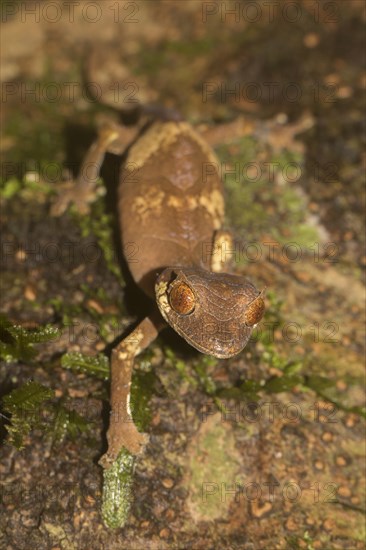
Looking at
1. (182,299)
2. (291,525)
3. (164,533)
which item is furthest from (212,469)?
(182,299)

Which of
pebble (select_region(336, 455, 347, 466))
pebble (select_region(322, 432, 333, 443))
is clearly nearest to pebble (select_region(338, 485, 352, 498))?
pebble (select_region(336, 455, 347, 466))

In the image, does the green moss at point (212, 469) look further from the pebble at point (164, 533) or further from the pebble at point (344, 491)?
the pebble at point (344, 491)

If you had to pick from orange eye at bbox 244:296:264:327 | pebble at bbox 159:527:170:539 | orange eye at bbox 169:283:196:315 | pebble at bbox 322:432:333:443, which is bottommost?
pebble at bbox 159:527:170:539

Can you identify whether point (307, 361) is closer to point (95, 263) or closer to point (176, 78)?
point (95, 263)

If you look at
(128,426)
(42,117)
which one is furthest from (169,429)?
(42,117)

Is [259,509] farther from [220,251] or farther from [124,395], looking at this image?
[220,251]

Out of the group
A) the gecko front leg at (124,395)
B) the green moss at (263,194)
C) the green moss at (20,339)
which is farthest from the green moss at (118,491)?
the green moss at (263,194)

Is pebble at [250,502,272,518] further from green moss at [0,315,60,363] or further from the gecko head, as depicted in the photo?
green moss at [0,315,60,363]
